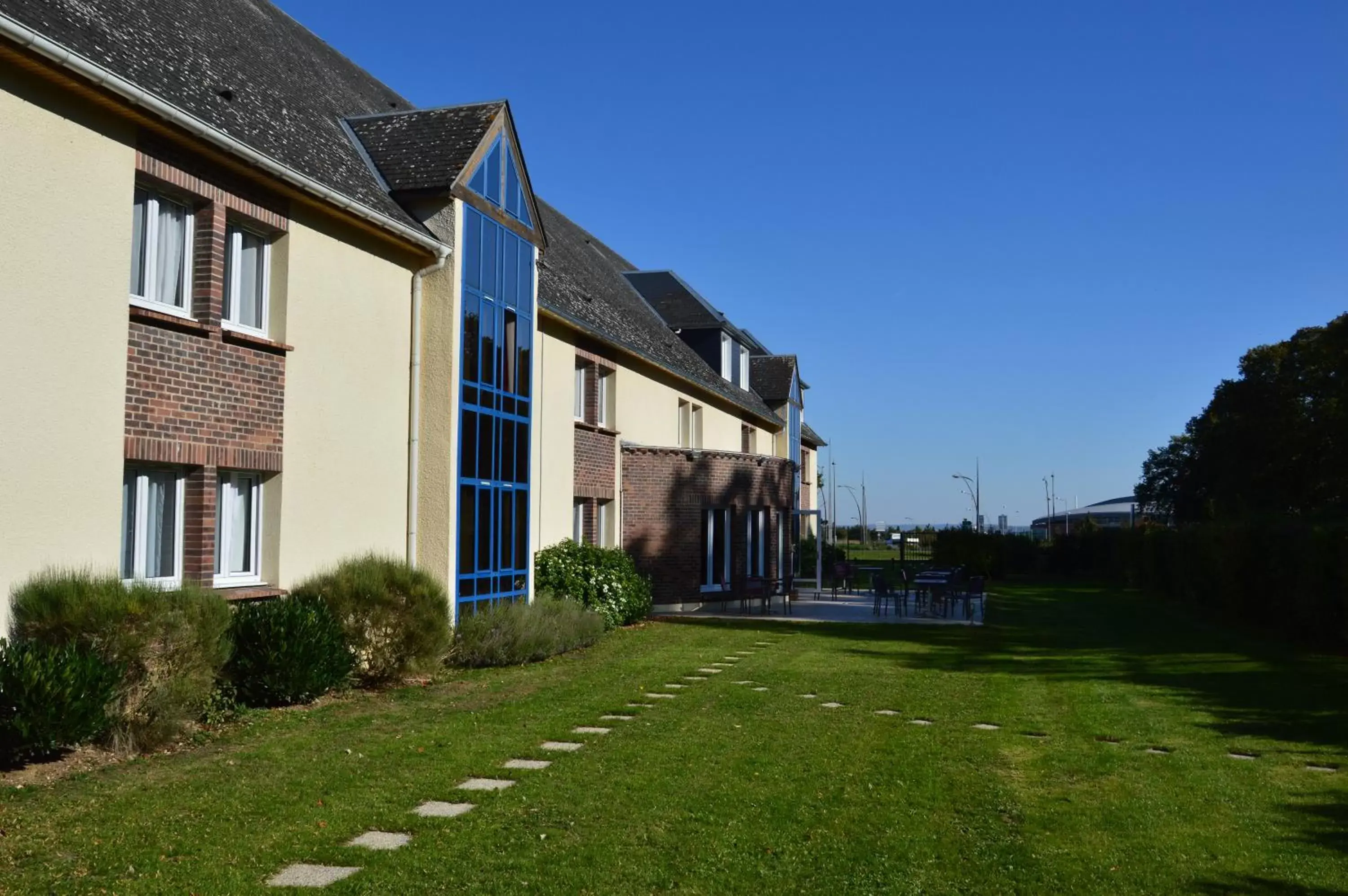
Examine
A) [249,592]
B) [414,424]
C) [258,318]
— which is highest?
[258,318]

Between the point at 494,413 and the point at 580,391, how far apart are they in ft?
19.4

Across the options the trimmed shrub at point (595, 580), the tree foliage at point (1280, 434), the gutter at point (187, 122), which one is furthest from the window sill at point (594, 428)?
the tree foliage at point (1280, 434)

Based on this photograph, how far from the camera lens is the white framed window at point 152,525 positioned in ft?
30.7

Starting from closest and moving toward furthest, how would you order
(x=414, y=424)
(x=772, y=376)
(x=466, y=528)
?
(x=414, y=424)
(x=466, y=528)
(x=772, y=376)

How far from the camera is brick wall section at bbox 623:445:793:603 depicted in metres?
22.3

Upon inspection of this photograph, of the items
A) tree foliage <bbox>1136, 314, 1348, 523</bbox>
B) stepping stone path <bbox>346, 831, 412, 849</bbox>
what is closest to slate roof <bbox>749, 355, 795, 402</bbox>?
tree foliage <bbox>1136, 314, 1348, 523</bbox>

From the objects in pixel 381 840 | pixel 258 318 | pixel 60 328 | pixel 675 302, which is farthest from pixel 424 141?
pixel 675 302

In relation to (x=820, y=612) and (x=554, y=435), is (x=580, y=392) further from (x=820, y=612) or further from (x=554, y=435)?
(x=820, y=612)

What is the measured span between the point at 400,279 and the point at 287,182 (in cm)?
275

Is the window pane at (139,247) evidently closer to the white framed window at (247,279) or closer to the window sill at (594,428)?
the white framed window at (247,279)

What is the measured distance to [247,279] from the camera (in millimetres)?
10930

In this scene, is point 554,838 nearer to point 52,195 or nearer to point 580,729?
point 580,729

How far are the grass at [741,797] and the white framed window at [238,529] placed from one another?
5.29 feet

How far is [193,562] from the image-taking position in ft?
32.2
